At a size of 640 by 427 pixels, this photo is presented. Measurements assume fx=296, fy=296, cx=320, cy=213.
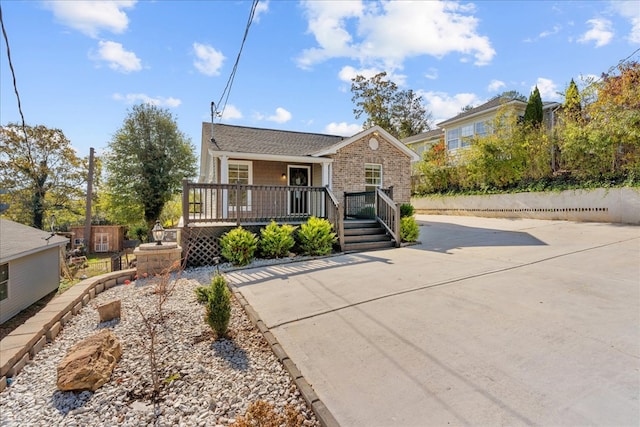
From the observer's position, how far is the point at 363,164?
12781mm

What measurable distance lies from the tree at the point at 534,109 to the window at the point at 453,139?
553 cm

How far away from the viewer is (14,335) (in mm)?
3340

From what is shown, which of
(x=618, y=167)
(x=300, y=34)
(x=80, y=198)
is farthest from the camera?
(x=80, y=198)

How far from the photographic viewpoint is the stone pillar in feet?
20.3

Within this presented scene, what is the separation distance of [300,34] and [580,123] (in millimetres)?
12675

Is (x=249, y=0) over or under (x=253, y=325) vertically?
over

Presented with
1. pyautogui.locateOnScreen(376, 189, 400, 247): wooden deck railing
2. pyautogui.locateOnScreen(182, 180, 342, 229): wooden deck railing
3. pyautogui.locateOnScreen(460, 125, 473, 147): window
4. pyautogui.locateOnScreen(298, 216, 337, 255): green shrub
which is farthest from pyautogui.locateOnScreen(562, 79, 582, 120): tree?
pyautogui.locateOnScreen(298, 216, 337, 255): green shrub

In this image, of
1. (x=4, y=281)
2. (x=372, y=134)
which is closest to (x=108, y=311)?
(x=4, y=281)

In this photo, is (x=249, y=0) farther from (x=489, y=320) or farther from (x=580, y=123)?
(x=580, y=123)

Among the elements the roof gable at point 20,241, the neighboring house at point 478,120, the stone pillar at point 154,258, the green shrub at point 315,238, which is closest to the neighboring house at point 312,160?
the green shrub at point 315,238

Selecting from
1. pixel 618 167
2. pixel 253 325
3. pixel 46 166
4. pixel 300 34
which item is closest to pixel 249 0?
pixel 300 34

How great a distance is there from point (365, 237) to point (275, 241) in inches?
113

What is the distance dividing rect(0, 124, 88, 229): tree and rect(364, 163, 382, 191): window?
21418 millimetres

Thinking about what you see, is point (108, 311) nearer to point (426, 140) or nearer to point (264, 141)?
point (264, 141)
